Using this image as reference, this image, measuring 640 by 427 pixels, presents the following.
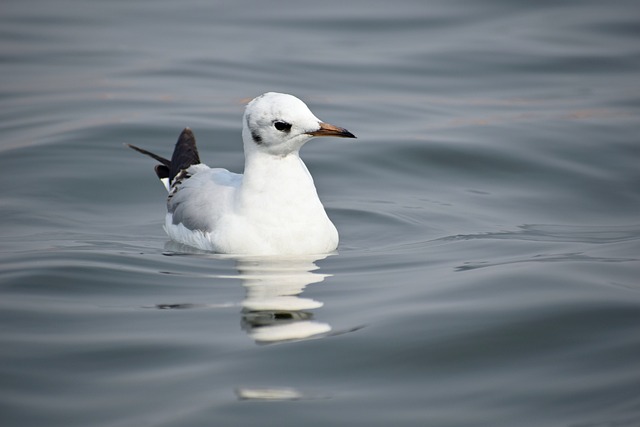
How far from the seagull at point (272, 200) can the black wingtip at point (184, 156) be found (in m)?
1.38

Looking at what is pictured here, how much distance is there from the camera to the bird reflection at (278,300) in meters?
6.57

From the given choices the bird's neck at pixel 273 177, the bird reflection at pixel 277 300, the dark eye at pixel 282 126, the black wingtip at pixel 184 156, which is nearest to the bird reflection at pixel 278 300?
the bird reflection at pixel 277 300

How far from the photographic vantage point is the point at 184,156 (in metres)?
10.2

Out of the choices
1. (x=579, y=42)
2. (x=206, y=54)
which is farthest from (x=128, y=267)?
(x=579, y=42)

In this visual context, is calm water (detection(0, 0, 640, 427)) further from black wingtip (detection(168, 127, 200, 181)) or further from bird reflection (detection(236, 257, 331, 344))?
black wingtip (detection(168, 127, 200, 181))

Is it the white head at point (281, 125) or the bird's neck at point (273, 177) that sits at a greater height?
the white head at point (281, 125)

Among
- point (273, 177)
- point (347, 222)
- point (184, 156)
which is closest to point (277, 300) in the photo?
point (273, 177)

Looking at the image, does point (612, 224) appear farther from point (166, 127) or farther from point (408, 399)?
point (166, 127)

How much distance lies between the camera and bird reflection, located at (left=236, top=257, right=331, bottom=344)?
259 inches

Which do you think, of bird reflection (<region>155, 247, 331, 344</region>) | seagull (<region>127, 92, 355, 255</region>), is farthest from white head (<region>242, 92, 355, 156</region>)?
bird reflection (<region>155, 247, 331, 344</region>)

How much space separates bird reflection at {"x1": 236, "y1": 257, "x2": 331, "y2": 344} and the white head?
90 centimetres

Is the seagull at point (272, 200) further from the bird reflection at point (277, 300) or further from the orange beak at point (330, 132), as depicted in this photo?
the bird reflection at point (277, 300)

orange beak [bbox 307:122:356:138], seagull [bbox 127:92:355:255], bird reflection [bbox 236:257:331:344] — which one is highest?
orange beak [bbox 307:122:356:138]

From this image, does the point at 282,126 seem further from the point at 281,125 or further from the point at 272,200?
the point at 272,200
